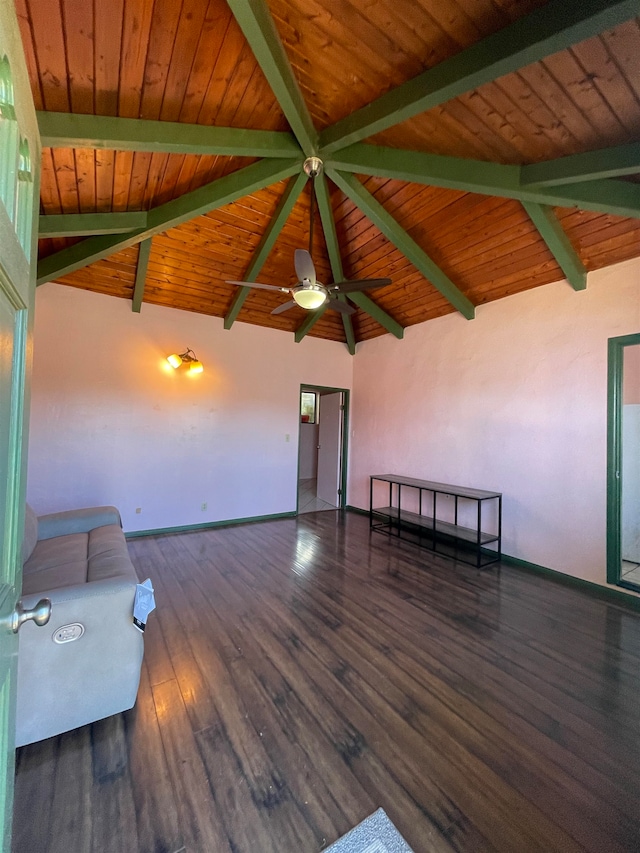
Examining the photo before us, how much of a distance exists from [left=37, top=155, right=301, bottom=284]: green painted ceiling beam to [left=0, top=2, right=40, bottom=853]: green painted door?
218cm

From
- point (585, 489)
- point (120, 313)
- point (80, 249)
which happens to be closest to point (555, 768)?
point (585, 489)

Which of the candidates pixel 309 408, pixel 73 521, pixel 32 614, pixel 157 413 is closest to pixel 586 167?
pixel 32 614

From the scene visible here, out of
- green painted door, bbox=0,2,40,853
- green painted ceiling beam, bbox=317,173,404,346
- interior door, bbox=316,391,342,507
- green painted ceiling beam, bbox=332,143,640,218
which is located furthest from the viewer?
interior door, bbox=316,391,342,507

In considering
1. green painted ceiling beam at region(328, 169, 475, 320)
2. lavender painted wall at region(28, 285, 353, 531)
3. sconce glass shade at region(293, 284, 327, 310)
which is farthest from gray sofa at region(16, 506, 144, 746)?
green painted ceiling beam at region(328, 169, 475, 320)

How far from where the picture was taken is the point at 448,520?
4523 millimetres

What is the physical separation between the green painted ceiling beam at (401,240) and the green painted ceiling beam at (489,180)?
46 cm

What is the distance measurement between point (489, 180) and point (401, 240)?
3.93 ft

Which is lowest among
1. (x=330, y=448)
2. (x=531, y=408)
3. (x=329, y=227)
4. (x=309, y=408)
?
(x=330, y=448)

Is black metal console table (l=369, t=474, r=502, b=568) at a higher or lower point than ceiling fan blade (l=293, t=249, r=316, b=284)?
lower

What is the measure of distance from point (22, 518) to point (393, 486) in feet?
16.3

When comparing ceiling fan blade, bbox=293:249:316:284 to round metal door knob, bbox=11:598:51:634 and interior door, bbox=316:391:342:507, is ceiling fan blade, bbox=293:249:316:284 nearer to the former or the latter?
round metal door knob, bbox=11:598:51:634

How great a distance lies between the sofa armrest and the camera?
2.81 meters

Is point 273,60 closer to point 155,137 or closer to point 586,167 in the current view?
point 155,137

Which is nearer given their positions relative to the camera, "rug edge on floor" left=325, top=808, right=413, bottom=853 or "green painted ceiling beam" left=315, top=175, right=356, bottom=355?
"rug edge on floor" left=325, top=808, right=413, bottom=853
